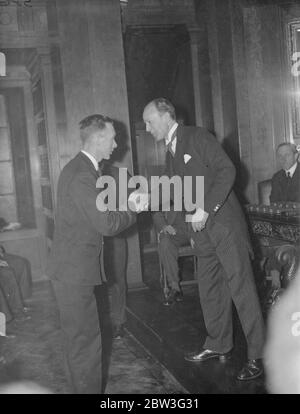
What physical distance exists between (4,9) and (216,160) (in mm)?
3307

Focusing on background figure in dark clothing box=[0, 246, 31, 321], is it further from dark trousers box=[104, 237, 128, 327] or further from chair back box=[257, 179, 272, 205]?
chair back box=[257, 179, 272, 205]

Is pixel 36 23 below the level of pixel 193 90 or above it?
above

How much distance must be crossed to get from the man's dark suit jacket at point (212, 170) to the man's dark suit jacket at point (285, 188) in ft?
7.31

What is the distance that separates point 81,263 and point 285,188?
3082 mm

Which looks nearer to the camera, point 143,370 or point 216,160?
point 216,160

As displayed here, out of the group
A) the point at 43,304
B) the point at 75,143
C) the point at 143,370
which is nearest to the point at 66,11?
the point at 75,143

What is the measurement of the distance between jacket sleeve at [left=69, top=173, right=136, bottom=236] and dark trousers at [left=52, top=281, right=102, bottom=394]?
13.9 inches

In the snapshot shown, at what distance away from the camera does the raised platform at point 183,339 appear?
2.77 m

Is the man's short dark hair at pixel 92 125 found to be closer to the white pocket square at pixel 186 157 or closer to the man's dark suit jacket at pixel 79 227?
the man's dark suit jacket at pixel 79 227

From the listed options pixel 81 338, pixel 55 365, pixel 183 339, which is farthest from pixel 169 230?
pixel 81 338

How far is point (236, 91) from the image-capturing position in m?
5.95

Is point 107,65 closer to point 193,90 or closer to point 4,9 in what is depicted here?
point 4,9

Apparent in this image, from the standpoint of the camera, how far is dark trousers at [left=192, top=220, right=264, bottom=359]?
273 cm

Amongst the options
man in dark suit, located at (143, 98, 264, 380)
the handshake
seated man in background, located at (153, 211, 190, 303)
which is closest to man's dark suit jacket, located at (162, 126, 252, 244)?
man in dark suit, located at (143, 98, 264, 380)
